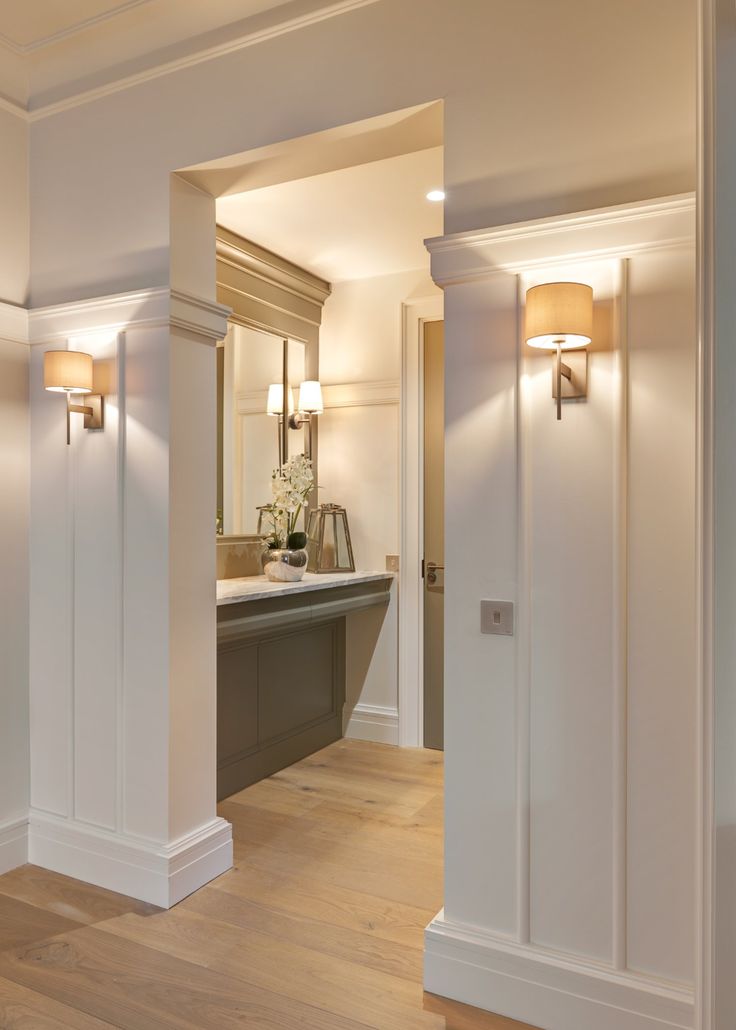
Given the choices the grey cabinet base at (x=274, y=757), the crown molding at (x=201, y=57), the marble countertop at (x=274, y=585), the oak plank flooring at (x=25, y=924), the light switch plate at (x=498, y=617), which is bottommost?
the oak plank flooring at (x=25, y=924)

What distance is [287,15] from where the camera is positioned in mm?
2303

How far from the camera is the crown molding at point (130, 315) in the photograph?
2.51 metres

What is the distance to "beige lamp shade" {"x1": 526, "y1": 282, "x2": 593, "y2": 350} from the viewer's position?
5.81ft

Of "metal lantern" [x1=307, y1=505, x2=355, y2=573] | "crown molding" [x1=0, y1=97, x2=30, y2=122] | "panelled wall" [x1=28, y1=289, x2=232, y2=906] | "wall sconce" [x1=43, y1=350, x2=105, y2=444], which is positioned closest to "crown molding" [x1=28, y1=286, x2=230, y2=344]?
"panelled wall" [x1=28, y1=289, x2=232, y2=906]

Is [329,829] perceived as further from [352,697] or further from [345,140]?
[345,140]

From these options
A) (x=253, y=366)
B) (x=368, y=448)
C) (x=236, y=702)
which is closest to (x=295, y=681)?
(x=236, y=702)

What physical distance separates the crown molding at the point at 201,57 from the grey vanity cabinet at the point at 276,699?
2222 millimetres

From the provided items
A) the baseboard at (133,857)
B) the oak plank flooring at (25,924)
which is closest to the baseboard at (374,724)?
the baseboard at (133,857)

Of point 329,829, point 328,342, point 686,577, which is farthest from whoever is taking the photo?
point 328,342

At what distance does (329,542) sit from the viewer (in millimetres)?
4441

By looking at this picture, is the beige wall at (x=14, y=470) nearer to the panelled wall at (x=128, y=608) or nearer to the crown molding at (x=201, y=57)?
the panelled wall at (x=128, y=608)

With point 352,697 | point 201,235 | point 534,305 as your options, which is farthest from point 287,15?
point 352,697

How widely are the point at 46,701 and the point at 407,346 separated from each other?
8.85 feet

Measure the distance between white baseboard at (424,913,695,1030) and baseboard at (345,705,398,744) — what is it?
228cm
